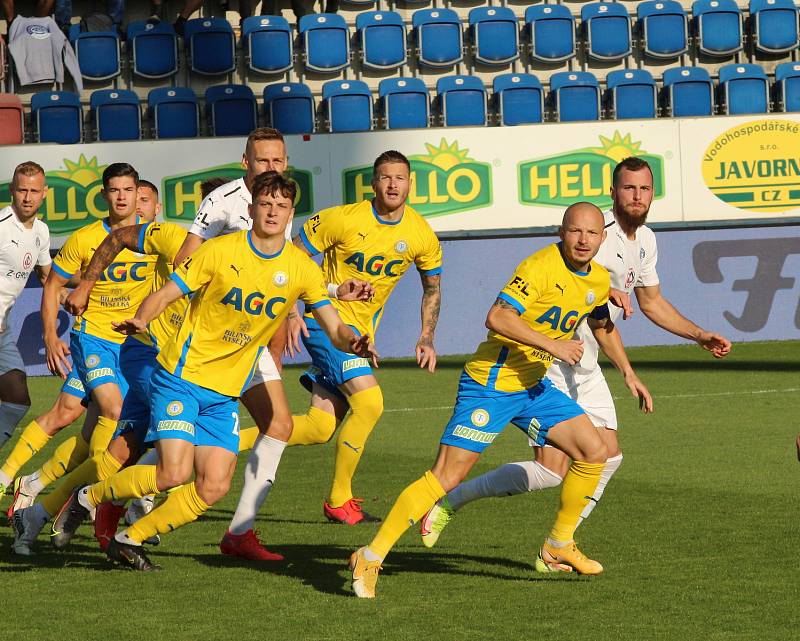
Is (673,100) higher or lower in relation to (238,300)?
higher

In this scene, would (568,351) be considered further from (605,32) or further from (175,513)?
(605,32)

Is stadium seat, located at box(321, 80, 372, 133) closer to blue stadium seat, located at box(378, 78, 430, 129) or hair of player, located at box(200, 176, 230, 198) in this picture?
blue stadium seat, located at box(378, 78, 430, 129)

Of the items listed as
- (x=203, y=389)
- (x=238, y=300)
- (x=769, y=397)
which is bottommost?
(x=769, y=397)

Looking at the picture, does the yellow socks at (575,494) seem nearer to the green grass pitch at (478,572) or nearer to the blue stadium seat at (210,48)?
the green grass pitch at (478,572)

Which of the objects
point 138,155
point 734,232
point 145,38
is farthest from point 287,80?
point 734,232

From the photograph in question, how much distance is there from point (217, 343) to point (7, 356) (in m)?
2.94

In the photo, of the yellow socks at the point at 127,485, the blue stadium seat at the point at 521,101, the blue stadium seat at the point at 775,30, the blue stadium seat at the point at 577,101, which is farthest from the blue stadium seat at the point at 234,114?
the yellow socks at the point at 127,485

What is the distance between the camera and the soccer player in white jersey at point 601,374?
668 cm

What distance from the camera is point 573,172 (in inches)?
705

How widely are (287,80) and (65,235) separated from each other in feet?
18.3

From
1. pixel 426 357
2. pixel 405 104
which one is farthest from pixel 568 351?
pixel 405 104

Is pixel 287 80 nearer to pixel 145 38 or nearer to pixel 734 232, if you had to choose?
pixel 145 38

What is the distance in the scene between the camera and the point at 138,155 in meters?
17.1

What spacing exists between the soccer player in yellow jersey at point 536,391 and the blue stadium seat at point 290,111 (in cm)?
1365
